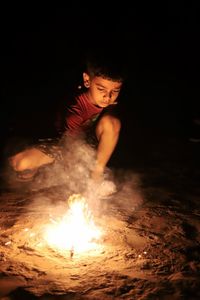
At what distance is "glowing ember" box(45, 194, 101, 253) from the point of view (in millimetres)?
3316

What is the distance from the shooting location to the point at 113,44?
28.9ft

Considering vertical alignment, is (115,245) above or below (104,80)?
below

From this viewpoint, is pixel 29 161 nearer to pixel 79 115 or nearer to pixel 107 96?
pixel 79 115

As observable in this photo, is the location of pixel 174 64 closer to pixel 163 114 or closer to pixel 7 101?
pixel 163 114

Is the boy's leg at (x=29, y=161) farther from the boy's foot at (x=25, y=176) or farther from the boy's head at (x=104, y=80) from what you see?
the boy's head at (x=104, y=80)

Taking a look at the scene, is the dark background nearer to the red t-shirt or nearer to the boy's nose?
the red t-shirt

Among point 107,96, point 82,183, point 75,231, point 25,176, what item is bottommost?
point 25,176

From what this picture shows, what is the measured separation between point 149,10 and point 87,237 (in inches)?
326

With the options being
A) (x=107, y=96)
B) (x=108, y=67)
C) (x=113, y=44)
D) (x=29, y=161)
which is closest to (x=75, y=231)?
(x=107, y=96)

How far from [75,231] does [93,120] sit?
5.84 feet

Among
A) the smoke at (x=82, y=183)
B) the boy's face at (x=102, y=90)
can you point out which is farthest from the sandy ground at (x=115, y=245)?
the boy's face at (x=102, y=90)

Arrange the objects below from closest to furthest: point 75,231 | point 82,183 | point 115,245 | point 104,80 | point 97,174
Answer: point 115,245 < point 75,231 < point 104,80 < point 97,174 < point 82,183

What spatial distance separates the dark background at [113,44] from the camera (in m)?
8.91

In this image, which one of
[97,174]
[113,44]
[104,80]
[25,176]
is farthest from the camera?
[113,44]
